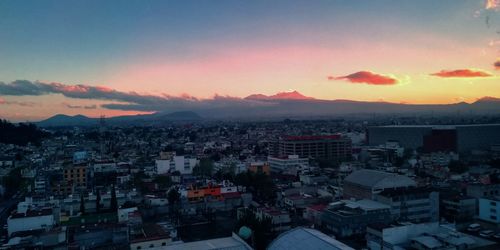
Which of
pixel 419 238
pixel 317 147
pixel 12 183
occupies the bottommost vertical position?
pixel 12 183

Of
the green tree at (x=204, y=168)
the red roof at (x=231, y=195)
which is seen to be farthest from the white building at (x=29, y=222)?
the green tree at (x=204, y=168)

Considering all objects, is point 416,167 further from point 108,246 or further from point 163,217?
point 108,246

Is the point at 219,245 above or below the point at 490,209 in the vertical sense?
above

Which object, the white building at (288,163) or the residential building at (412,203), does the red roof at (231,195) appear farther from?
the white building at (288,163)

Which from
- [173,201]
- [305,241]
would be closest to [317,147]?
[173,201]

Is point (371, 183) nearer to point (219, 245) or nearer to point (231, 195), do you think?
point (231, 195)

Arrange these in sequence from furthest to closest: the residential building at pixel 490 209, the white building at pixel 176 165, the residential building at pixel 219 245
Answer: the white building at pixel 176 165, the residential building at pixel 490 209, the residential building at pixel 219 245

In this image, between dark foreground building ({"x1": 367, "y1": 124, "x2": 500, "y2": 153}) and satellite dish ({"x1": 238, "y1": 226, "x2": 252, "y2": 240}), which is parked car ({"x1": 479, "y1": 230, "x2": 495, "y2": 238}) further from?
dark foreground building ({"x1": 367, "y1": 124, "x2": 500, "y2": 153})

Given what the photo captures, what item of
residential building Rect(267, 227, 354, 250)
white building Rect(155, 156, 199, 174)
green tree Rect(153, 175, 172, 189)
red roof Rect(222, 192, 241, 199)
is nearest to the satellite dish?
residential building Rect(267, 227, 354, 250)
